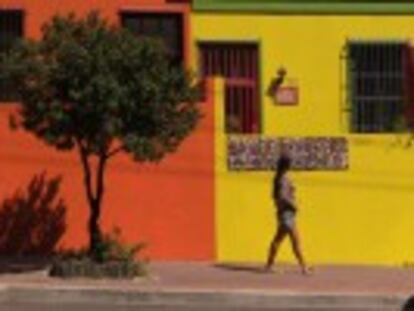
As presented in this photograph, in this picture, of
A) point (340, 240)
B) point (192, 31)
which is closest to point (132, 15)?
point (192, 31)

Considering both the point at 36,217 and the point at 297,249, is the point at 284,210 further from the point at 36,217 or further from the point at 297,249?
the point at 36,217

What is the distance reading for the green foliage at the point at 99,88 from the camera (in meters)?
20.4

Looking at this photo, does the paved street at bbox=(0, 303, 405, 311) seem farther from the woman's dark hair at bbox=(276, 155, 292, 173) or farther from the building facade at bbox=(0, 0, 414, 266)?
the building facade at bbox=(0, 0, 414, 266)

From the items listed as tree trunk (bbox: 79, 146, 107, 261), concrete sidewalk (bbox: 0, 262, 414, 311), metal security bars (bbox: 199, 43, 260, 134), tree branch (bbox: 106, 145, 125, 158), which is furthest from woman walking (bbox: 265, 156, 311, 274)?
metal security bars (bbox: 199, 43, 260, 134)

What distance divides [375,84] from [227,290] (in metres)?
8.23

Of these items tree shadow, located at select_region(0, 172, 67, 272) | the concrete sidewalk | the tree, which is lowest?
the concrete sidewalk

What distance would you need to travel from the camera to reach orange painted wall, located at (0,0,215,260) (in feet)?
75.9

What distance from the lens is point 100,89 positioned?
798 inches

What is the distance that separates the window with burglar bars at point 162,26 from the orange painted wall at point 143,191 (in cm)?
311

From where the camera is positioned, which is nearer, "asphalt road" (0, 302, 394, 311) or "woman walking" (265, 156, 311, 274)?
"asphalt road" (0, 302, 394, 311)

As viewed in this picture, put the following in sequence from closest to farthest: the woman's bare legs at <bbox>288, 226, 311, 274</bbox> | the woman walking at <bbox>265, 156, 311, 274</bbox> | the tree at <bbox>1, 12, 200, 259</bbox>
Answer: the tree at <bbox>1, 12, 200, 259</bbox>
the woman's bare legs at <bbox>288, 226, 311, 274</bbox>
the woman walking at <bbox>265, 156, 311, 274</bbox>

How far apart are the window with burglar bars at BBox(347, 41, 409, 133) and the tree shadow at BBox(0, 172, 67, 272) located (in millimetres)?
5797

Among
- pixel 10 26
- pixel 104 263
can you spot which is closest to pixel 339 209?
pixel 104 263

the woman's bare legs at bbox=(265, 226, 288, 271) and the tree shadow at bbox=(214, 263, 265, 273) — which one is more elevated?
the woman's bare legs at bbox=(265, 226, 288, 271)
